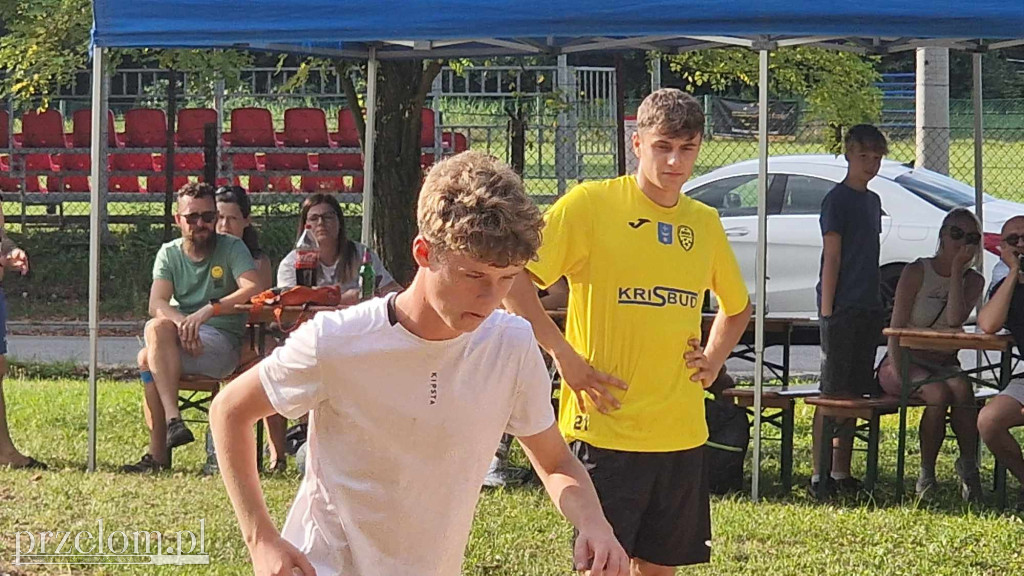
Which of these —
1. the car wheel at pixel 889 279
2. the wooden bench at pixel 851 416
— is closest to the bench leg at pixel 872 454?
the wooden bench at pixel 851 416

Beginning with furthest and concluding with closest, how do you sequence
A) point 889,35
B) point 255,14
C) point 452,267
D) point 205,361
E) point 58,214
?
point 58,214 < point 205,361 < point 255,14 < point 889,35 < point 452,267

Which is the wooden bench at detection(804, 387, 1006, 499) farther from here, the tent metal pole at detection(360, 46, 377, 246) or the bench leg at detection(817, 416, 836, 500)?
the tent metal pole at detection(360, 46, 377, 246)

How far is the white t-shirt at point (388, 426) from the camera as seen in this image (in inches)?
109

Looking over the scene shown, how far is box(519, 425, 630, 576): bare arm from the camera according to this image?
8.73 feet

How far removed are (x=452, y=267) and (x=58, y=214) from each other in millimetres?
18642

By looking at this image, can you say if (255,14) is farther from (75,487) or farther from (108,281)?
(108,281)

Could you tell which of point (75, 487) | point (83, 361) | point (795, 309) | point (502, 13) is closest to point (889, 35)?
point (502, 13)

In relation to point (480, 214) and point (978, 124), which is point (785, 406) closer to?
point (978, 124)

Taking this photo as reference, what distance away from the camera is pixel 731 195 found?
1342cm

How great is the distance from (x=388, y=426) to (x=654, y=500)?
1979 mm

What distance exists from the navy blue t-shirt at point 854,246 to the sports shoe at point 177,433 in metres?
3.54

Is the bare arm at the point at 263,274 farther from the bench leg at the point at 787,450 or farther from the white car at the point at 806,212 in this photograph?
the white car at the point at 806,212

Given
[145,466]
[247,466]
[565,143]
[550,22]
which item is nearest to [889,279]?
[550,22]

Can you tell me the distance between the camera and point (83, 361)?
13000 millimetres
